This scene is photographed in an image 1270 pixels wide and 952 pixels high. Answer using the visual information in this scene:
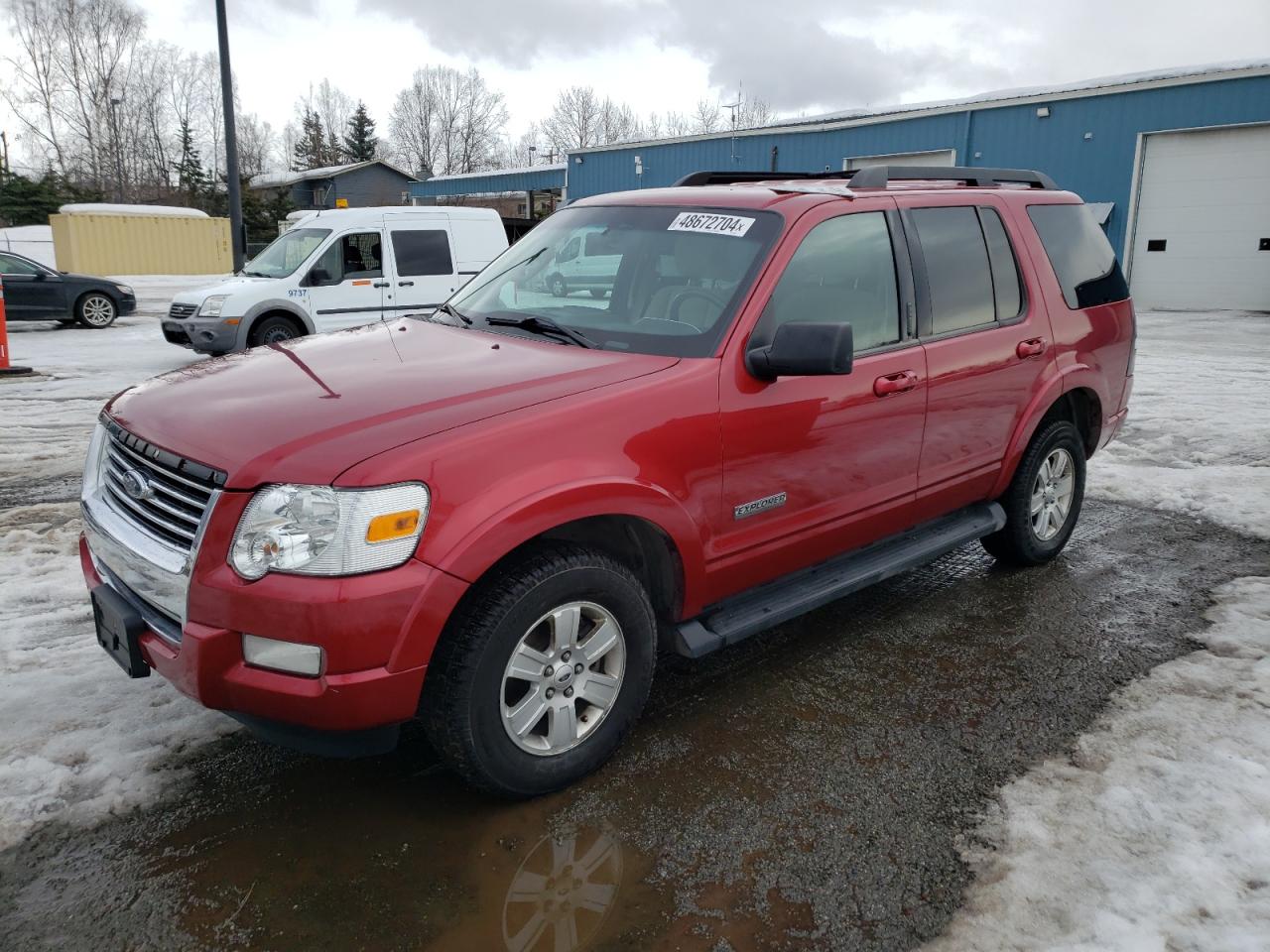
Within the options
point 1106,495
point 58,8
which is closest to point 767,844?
point 1106,495

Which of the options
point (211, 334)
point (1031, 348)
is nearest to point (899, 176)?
point (1031, 348)

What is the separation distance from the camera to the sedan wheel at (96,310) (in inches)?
636

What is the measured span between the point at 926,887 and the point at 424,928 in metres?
1.33

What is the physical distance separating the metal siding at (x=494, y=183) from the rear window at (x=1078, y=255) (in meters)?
37.1

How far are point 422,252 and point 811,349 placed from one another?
966cm

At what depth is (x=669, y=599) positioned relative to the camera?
3285 millimetres

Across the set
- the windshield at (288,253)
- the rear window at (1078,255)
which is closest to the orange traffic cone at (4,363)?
the windshield at (288,253)

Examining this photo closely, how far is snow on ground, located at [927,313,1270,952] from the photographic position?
2.46 meters

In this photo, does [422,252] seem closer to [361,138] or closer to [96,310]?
[96,310]

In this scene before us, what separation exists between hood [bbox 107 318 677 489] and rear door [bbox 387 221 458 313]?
27.3 feet

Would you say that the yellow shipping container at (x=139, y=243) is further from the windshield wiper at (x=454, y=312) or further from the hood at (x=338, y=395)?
the hood at (x=338, y=395)

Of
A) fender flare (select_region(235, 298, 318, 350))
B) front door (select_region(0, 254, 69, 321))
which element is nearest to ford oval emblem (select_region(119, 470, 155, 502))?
fender flare (select_region(235, 298, 318, 350))

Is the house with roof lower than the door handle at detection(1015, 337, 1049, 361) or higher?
higher

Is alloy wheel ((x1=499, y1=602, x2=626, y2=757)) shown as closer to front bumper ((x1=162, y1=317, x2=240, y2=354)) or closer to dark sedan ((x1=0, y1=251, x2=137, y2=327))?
front bumper ((x1=162, y1=317, x2=240, y2=354))
